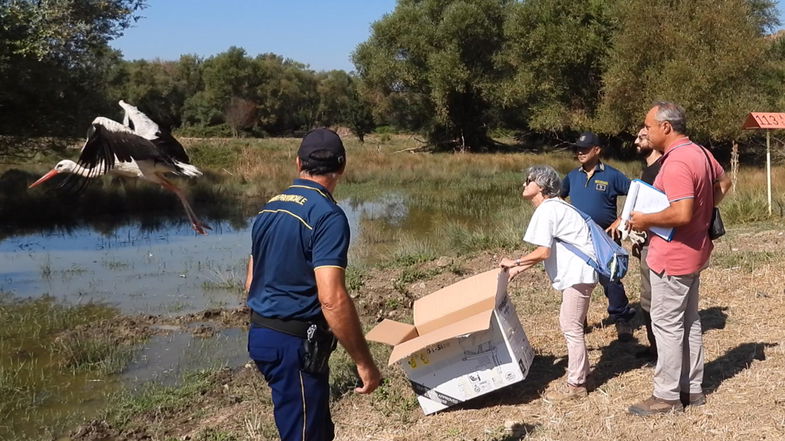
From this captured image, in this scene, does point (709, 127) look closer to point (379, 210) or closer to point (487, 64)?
point (379, 210)

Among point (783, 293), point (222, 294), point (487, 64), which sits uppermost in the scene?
point (487, 64)

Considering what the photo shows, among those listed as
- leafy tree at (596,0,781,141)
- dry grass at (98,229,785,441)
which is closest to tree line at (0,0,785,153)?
leafy tree at (596,0,781,141)

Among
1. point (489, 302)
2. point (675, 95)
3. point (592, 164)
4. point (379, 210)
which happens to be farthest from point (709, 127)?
point (489, 302)

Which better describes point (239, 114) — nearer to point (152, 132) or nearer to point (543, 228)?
point (152, 132)

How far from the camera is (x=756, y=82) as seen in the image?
83.6ft

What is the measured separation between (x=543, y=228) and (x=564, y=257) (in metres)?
0.26

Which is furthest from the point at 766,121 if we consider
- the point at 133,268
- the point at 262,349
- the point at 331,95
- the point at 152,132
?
the point at 331,95

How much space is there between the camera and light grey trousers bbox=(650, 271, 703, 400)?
4.25m

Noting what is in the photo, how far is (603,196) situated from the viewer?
617 cm

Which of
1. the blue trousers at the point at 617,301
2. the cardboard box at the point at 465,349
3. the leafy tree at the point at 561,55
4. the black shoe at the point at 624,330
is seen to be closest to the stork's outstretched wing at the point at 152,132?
the cardboard box at the point at 465,349

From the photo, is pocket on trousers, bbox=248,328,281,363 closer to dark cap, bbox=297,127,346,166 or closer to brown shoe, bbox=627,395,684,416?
dark cap, bbox=297,127,346,166

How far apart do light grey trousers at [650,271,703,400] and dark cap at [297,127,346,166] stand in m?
2.18

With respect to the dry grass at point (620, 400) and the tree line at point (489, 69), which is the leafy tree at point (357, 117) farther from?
the dry grass at point (620, 400)

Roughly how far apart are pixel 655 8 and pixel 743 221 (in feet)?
48.2
